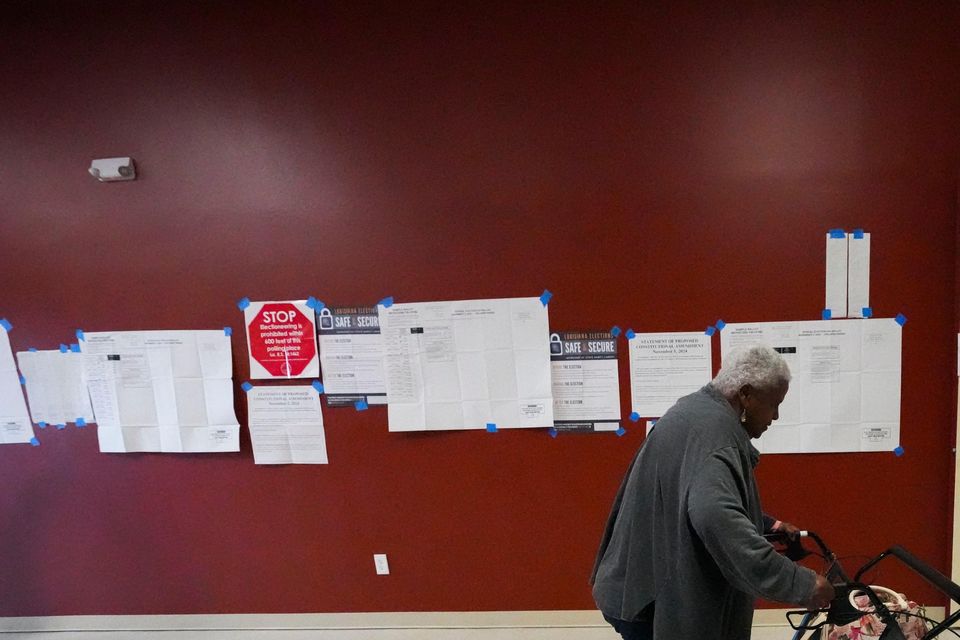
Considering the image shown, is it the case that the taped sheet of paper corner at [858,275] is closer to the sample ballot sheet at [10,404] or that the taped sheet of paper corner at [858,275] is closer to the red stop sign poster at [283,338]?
the red stop sign poster at [283,338]

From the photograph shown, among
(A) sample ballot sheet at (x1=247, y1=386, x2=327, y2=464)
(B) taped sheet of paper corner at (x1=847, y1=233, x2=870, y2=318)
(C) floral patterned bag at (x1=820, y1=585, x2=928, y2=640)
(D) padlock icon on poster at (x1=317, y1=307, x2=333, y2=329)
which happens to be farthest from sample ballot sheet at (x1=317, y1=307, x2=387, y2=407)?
(B) taped sheet of paper corner at (x1=847, y1=233, x2=870, y2=318)

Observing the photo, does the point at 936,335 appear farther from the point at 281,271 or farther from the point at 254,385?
the point at 254,385

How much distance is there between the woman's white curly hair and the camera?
54.3 inches

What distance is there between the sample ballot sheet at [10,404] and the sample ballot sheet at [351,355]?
1.52 meters

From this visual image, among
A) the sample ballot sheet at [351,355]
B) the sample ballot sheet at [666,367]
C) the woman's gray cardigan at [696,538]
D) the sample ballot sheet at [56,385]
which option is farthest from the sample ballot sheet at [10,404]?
the sample ballot sheet at [666,367]

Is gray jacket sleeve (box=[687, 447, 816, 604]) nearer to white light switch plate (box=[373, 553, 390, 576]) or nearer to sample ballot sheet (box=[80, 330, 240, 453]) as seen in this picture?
white light switch plate (box=[373, 553, 390, 576])

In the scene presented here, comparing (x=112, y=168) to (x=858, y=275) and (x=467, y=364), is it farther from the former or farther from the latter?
(x=858, y=275)

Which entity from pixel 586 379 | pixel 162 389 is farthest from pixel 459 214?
pixel 162 389

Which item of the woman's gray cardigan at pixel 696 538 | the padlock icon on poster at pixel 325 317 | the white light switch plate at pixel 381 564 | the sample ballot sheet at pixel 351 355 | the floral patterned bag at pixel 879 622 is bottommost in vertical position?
the white light switch plate at pixel 381 564

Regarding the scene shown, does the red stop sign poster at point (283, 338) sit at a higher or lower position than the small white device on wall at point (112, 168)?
lower

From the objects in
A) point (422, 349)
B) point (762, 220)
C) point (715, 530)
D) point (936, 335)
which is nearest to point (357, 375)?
point (422, 349)

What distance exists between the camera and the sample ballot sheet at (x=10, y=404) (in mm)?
2521

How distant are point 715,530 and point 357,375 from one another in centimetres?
160

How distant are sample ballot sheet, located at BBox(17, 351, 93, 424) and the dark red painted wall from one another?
0.30 feet
